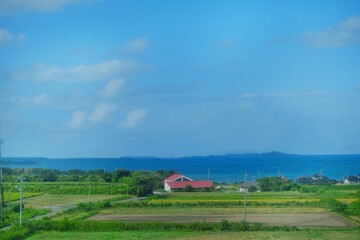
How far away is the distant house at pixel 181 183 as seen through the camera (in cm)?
1005

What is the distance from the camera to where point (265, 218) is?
7.86 metres

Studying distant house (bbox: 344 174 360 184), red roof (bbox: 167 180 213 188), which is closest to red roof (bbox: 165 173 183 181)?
red roof (bbox: 167 180 213 188)

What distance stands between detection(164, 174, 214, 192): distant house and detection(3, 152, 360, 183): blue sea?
35 cm

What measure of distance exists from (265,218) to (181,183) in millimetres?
2584

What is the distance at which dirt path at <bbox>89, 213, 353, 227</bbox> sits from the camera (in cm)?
749

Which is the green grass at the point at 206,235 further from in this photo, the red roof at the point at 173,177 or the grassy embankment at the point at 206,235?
the red roof at the point at 173,177

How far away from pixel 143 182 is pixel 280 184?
2.61 meters

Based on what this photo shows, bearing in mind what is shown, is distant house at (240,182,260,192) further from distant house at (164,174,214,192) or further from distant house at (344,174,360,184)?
distant house at (344,174,360,184)

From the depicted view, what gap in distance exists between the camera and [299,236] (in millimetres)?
6699

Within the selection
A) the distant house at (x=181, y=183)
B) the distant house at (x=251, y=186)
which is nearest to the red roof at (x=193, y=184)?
the distant house at (x=181, y=183)

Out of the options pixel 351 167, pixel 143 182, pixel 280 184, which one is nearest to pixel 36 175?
pixel 143 182

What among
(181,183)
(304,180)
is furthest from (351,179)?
(181,183)

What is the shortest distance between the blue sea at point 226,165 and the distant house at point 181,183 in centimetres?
35

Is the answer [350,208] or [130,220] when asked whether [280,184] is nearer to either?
[350,208]
